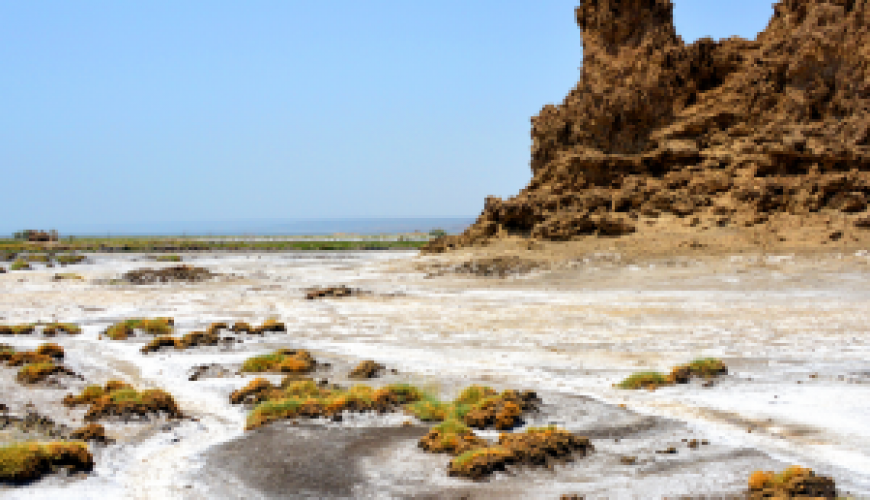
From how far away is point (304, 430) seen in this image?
33.3 feet

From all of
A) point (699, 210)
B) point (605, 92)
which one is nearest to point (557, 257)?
point (699, 210)

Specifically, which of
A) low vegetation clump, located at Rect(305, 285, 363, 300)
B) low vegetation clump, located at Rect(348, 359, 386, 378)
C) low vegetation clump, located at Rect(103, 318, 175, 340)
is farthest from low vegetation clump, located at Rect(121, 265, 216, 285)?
low vegetation clump, located at Rect(348, 359, 386, 378)

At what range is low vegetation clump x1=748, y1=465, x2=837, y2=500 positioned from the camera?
6777mm

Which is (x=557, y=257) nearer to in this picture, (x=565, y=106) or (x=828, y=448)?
(x=565, y=106)

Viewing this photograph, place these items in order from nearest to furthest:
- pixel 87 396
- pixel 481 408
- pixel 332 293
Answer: pixel 481 408 → pixel 87 396 → pixel 332 293

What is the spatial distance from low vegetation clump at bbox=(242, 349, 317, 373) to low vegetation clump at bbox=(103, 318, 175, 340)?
5742 mm

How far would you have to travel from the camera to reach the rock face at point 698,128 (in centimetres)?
3250

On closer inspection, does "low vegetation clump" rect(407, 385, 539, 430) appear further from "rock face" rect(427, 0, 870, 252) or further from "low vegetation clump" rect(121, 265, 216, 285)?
Result: "low vegetation clump" rect(121, 265, 216, 285)

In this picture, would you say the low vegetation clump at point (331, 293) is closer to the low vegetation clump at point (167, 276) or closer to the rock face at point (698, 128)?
the low vegetation clump at point (167, 276)

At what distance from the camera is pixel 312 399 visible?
11.3 metres

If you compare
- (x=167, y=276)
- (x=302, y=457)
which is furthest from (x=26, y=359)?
(x=167, y=276)

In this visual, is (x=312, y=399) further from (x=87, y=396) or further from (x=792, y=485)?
(x=792, y=485)

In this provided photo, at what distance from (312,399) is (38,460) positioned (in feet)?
13.4

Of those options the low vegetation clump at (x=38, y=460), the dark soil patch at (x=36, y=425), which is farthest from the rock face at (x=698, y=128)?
the low vegetation clump at (x=38, y=460)
